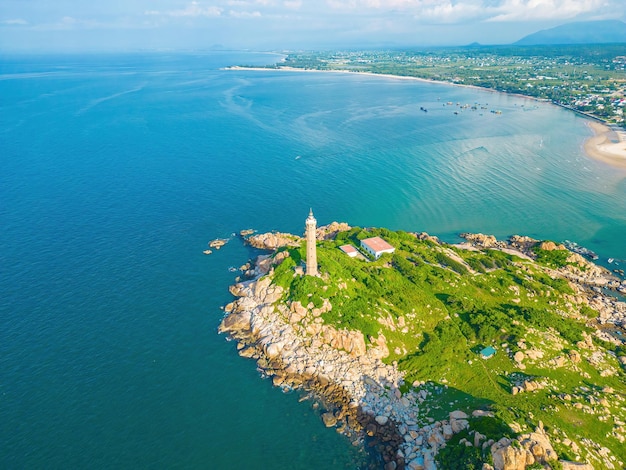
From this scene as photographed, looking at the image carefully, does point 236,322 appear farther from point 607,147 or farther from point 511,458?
point 607,147

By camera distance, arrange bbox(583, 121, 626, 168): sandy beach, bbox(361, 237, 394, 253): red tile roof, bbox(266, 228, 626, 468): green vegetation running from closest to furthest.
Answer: bbox(266, 228, 626, 468): green vegetation
bbox(361, 237, 394, 253): red tile roof
bbox(583, 121, 626, 168): sandy beach

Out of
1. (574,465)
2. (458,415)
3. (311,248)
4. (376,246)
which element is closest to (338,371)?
(458,415)

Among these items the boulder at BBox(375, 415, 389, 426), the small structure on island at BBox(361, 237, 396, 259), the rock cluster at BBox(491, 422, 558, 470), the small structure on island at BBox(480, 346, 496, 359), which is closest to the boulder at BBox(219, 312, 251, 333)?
the boulder at BBox(375, 415, 389, 426)

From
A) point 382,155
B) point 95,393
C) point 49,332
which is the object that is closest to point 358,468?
point 95,393

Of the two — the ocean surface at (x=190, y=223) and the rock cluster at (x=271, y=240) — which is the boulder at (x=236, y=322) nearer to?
the ocean surface at (x=190, y=223)

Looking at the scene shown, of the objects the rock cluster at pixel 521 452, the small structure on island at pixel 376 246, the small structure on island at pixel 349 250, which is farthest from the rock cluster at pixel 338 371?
the small structure on island at pixel 376 246

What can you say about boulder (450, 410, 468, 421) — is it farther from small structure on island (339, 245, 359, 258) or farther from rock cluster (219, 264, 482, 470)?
small structure on island (339, 245, 359, 258)
